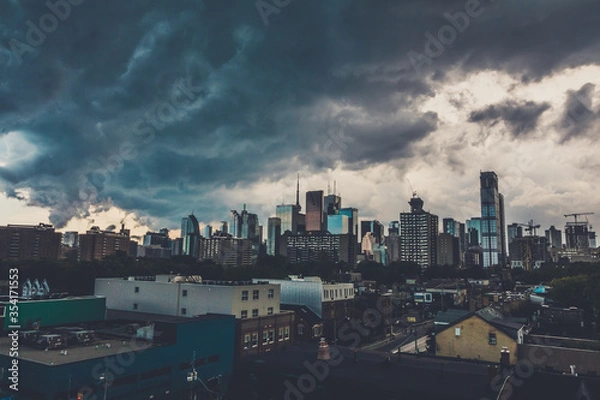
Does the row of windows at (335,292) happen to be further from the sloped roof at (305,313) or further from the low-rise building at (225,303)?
the low-rise building at (225,303)

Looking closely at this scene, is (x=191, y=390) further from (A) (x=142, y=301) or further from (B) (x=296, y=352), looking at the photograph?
(A) (x=142, y=301)

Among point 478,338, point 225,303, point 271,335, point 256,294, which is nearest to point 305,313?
point 271,335

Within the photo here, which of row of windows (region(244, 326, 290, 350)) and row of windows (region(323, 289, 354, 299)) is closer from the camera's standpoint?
row of windows (region(244, 326, 290, 350))

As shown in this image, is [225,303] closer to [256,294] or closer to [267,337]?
[256,294]

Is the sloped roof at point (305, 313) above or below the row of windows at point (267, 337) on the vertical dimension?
above

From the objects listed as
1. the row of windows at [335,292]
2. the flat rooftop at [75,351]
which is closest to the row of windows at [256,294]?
the flat rooftop at [75,351]

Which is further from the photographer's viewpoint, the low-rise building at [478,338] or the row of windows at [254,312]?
the row of windows at [254,312]

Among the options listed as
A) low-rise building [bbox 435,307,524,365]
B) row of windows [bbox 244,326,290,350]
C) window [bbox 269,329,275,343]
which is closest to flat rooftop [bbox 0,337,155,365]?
row of windows [bbox 244,326,290,350]

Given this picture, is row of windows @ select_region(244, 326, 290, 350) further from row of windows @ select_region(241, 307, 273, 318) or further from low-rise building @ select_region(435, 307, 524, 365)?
low-rise building @ select_region(435, 307, 524, 365)
